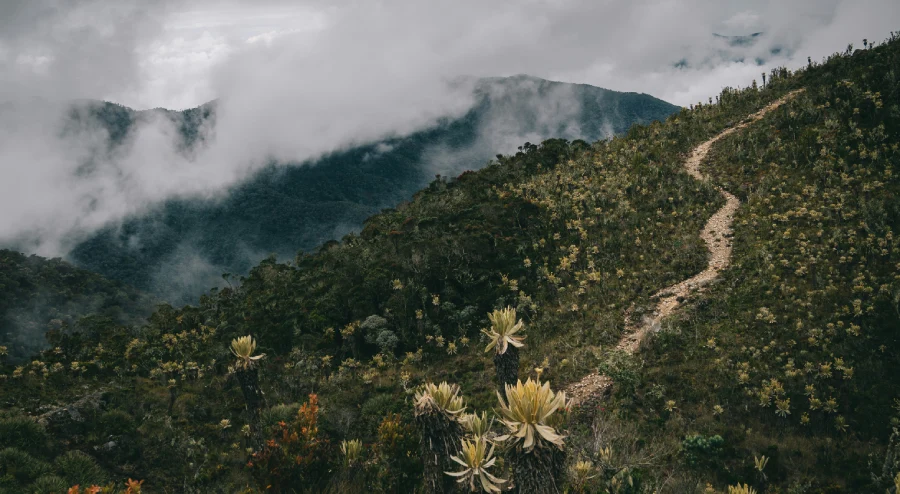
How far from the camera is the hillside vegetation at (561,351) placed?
9523 mm

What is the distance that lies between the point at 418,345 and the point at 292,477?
36.5 ft

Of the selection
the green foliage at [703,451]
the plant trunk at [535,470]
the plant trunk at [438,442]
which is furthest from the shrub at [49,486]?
the green foliage at [703,451]

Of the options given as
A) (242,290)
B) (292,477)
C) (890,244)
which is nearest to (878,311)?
(890,244)

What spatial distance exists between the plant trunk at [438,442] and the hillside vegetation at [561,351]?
0.04 meters

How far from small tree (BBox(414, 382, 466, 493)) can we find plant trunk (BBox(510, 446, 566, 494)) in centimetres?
160

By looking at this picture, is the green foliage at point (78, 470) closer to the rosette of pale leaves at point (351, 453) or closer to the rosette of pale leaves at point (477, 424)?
the rosette of pale leaves at point (351, 453)

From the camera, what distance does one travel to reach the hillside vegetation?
9523mm

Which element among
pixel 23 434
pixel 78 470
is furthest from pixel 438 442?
pixel 23 434

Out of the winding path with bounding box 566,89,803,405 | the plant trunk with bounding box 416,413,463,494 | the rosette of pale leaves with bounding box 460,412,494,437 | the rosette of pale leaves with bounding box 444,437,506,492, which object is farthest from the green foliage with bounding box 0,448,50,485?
the winding path with bounding box 566,89,803,405

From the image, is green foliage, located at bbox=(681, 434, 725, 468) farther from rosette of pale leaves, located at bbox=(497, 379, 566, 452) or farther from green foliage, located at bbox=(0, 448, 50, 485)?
green foliage, located at bbox=(0, 448, 50, 485)

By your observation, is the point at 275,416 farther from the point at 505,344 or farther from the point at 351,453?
the point at 505,344

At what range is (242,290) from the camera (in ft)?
114

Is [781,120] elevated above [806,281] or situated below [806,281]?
above

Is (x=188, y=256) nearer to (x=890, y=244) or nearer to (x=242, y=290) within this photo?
(x=242, y=290)
